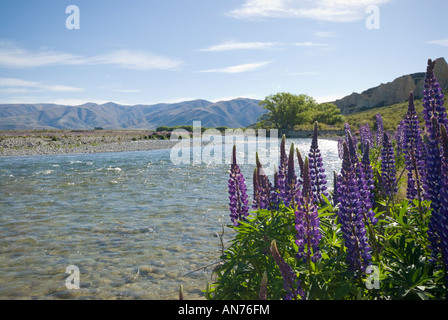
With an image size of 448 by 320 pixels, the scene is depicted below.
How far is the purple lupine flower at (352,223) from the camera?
342 cm

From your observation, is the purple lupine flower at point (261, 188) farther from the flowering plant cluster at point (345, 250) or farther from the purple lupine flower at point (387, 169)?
the purple lupine flower at point (387, 169)

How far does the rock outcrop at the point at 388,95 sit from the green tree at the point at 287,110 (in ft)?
133

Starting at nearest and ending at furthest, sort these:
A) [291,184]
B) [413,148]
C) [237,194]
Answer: [291,184] < [237,194] < [413,148]

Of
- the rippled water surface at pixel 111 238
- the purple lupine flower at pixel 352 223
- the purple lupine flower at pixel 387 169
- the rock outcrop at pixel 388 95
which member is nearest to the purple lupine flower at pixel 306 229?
the purple lupine flower at pixel 352 223

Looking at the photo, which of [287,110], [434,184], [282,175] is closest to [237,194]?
[282,175]

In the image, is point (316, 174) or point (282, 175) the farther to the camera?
point (316, 174)

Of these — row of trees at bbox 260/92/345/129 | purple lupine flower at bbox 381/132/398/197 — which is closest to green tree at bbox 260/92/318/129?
row of trees at bbox 260/92/345/129

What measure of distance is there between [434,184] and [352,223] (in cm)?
96

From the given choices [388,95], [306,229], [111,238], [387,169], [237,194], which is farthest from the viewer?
[388,95]

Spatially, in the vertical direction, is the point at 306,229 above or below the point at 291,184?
below

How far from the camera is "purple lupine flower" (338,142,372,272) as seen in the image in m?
3.42

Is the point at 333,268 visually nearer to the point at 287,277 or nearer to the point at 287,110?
the point at 287,277

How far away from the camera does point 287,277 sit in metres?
2.63
